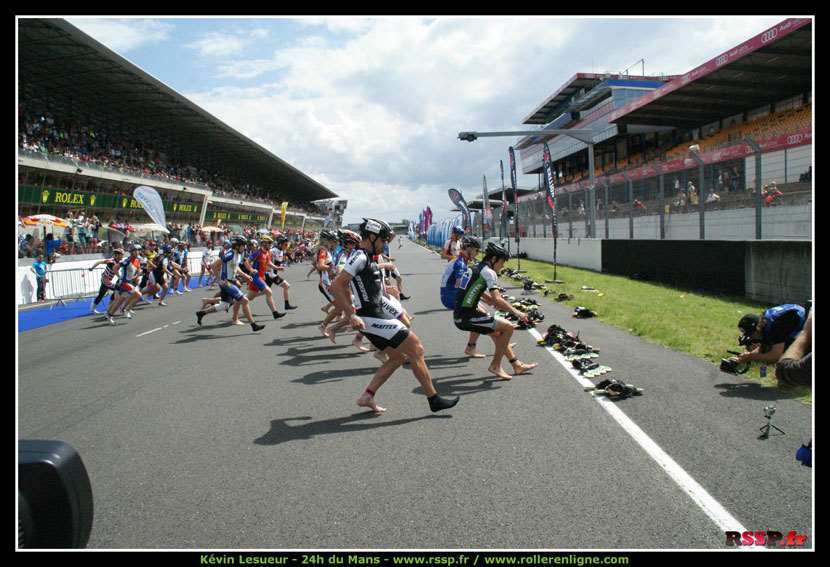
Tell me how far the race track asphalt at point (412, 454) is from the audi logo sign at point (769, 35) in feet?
58.5

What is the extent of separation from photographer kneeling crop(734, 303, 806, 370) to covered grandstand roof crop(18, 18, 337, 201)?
17.6m

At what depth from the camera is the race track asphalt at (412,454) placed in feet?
10.3

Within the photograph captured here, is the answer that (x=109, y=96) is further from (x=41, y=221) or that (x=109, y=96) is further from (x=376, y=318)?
(x=376, y=318)

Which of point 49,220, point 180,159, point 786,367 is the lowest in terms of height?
point 786,367

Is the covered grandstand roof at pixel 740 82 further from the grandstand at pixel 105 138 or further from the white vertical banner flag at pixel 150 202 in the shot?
the grandstand at pixel 105 138

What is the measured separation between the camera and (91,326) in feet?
43.6

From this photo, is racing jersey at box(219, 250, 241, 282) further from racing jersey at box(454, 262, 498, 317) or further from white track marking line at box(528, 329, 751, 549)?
white track marking line at box(528, 329, 751, 549)

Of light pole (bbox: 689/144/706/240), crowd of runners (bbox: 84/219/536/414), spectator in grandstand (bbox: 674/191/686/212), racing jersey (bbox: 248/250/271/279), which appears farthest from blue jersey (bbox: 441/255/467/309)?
spectator in grandstand (bbox: 674/191/686/212)

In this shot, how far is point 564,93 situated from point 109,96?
4469cm

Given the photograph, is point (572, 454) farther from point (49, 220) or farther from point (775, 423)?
point (49, 220)

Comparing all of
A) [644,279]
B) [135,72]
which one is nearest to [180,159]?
[135,72]

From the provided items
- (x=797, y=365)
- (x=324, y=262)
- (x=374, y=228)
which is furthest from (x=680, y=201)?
(x=797, y=365)

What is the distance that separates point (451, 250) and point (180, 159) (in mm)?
42055
